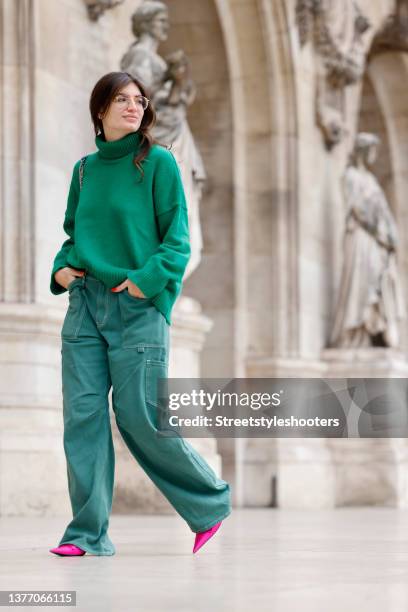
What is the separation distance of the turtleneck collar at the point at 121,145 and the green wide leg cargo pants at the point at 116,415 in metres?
0.48

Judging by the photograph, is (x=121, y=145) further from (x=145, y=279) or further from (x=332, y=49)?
(x=332, y=49)

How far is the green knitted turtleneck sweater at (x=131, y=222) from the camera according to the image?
5480mm

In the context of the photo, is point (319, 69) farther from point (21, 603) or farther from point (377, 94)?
point (21, 603)

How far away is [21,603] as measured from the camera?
13.0 ft

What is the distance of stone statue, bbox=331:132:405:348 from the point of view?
15891 mm

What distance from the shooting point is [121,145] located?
563 centimetres

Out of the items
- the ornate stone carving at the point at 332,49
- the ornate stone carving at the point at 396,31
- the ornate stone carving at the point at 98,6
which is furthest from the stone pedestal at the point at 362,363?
the ornate stone carving at the point at 98,6

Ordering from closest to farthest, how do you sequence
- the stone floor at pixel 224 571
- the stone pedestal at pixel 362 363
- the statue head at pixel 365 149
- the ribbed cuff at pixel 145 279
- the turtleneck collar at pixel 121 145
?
the stone floor at pixel 224 571
the ribbed cuff at pixel 145 279
the turtleneck collar at pixel 121 145
the stone pedestal at pixel 362 363
the statue head at pixel 365 149

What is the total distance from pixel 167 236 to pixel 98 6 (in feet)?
19.5

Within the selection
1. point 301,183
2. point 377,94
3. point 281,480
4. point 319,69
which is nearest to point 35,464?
point 281,480

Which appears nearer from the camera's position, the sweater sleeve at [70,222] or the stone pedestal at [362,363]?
the sweater sleeve at [70,222]

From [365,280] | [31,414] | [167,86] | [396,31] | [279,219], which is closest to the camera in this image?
[31,414]

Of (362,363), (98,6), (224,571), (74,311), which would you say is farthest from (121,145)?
(362,363)

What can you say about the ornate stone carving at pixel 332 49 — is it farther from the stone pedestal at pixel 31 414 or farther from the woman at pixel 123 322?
the woman at pixel 123 322
